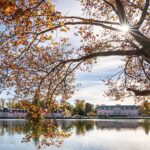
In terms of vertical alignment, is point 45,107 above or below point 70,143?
above

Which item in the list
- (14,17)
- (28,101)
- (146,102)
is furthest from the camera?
(146,102)

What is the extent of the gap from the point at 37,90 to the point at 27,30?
3.15 m

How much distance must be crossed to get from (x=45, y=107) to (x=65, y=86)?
146 cm

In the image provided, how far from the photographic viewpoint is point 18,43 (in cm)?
1116

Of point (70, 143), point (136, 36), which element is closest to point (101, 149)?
point (70, 143)

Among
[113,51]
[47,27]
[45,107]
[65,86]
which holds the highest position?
[47,27]

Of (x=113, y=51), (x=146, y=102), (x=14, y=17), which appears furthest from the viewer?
(x=146, y=102)

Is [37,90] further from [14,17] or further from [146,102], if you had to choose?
[146,102]

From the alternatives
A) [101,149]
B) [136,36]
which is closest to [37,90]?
[136,36]

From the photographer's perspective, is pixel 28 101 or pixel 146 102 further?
pixel 146 102

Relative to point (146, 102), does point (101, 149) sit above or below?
below

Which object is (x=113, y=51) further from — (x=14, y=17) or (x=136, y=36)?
(x=14, y=17)

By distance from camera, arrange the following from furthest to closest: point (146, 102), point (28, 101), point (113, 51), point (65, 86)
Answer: point (146, 102) → point (65, 86) → point (28, 101) → point (113, 51)

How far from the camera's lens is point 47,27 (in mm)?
11625
